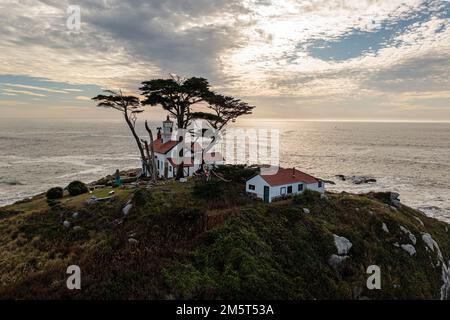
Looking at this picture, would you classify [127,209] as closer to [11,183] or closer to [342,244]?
[342,244]

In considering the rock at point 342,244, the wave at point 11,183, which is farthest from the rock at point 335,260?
the wave at point 11,183

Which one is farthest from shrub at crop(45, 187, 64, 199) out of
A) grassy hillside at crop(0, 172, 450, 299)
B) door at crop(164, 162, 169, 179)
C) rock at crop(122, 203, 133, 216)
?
door at crop(164, 162, 169, 179)

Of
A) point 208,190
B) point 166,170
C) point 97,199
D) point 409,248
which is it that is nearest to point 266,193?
point 208,190

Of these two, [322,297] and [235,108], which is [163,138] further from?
[322,297]

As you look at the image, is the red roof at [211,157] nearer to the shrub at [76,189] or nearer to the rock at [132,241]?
the shrub at [76,189]

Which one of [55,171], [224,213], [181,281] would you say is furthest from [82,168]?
[181,281]
